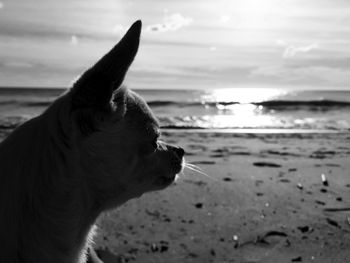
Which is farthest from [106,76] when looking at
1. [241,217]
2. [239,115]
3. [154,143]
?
[239,115]

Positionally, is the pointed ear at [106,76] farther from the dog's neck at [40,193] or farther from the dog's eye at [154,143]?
the dog's eye at [154,143]

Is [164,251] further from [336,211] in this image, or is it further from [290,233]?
[336,211]

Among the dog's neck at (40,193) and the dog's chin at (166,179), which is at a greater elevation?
the dog's neck at (40,193)

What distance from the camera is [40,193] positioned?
2.46 metres

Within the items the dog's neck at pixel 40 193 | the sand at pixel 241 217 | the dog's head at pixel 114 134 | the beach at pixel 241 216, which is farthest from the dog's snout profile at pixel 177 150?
the sand at pixel 241 217

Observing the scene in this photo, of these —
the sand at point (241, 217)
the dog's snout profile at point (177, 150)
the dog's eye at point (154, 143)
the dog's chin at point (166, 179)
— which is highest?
the dog's eye at point (154, 143)

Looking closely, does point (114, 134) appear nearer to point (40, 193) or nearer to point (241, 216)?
point (40, 193)

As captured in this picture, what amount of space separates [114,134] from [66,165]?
31cm

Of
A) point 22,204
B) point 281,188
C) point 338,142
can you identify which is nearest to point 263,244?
point 281,188

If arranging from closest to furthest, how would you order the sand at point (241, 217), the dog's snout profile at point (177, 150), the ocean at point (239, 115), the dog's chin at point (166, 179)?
the dog's chin at point (166, 179) < the dog's snout profile at point (177, 150) < the sand at point (241, 217) < the ocean at point (239, 115)

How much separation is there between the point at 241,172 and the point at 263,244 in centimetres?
313

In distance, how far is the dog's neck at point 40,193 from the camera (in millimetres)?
2412

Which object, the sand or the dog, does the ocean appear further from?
the dog

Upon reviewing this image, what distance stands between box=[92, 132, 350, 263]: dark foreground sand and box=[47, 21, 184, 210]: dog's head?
2034 millimetres
